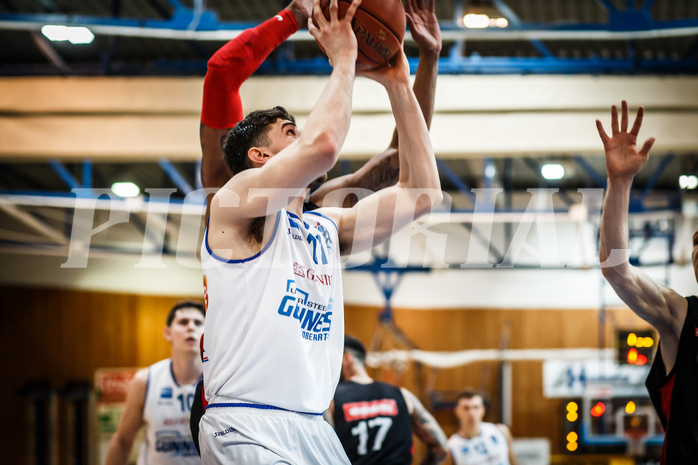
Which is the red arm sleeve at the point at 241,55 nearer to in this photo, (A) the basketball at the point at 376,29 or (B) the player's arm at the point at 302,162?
(A) the basketball at the point at 376,29

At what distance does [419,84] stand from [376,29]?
16.1 inches

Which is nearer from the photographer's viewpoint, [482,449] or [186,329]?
[186,329]

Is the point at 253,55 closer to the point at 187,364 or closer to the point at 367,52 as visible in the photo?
the point at 367,52

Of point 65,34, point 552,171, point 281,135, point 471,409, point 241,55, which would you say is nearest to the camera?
point 281,135

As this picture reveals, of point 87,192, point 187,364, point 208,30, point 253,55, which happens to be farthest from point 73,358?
point 253,55

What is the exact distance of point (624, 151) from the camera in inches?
121

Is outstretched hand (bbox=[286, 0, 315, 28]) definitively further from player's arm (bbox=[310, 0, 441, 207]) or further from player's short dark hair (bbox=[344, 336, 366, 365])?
player's short dark hair (bbox=[344, 336, 366, 365])

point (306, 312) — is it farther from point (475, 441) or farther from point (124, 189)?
point (124, 189)

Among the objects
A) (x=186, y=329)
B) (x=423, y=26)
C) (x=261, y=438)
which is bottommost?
(x=261, y=438)

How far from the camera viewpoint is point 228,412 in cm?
225

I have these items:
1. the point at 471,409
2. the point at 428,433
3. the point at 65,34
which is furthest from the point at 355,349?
the point at 65,34

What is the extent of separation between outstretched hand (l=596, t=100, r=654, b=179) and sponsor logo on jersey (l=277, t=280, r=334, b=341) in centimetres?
147

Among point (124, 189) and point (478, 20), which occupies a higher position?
point (478, 20)

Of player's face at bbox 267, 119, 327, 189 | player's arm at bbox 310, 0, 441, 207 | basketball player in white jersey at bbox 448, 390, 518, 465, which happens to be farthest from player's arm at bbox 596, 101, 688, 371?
basketball player in white jersey at bbox 448, 390, 518, 465
